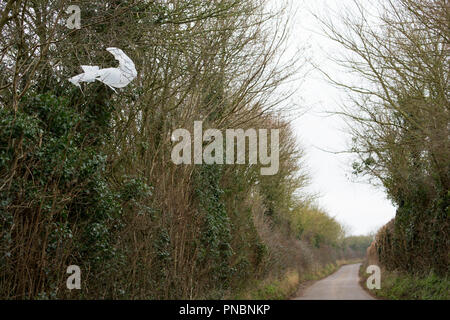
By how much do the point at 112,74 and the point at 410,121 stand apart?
24.5 ft

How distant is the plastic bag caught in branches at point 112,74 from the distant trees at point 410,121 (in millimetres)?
5603

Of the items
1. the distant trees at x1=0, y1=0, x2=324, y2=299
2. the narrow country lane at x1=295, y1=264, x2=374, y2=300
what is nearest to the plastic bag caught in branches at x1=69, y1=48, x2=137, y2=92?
the distant trees at x1=0, y1=0, x2=324, y2=299

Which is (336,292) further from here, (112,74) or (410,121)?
(112,74)

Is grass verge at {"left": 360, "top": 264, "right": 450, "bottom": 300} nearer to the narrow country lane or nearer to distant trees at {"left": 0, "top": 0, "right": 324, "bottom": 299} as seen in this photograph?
the narrow country lane

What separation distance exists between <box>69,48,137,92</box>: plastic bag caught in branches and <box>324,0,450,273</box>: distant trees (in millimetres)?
5603

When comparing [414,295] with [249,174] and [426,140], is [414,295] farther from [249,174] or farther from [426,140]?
[249,174]

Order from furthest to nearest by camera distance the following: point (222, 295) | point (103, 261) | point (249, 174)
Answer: point (249, 174) < point (222, 295) < point (103, 261)

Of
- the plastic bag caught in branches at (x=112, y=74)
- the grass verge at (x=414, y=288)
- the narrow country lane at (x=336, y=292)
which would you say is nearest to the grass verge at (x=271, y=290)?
the narrow country lane at (x=336, y=292)

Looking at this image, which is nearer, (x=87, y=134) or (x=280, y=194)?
(x=87, y=134)

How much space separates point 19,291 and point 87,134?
2795 millimetres

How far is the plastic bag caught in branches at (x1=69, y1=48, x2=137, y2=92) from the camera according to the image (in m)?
8.16

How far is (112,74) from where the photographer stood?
8453mm

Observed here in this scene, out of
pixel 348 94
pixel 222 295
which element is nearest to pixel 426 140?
pixel 348 94
